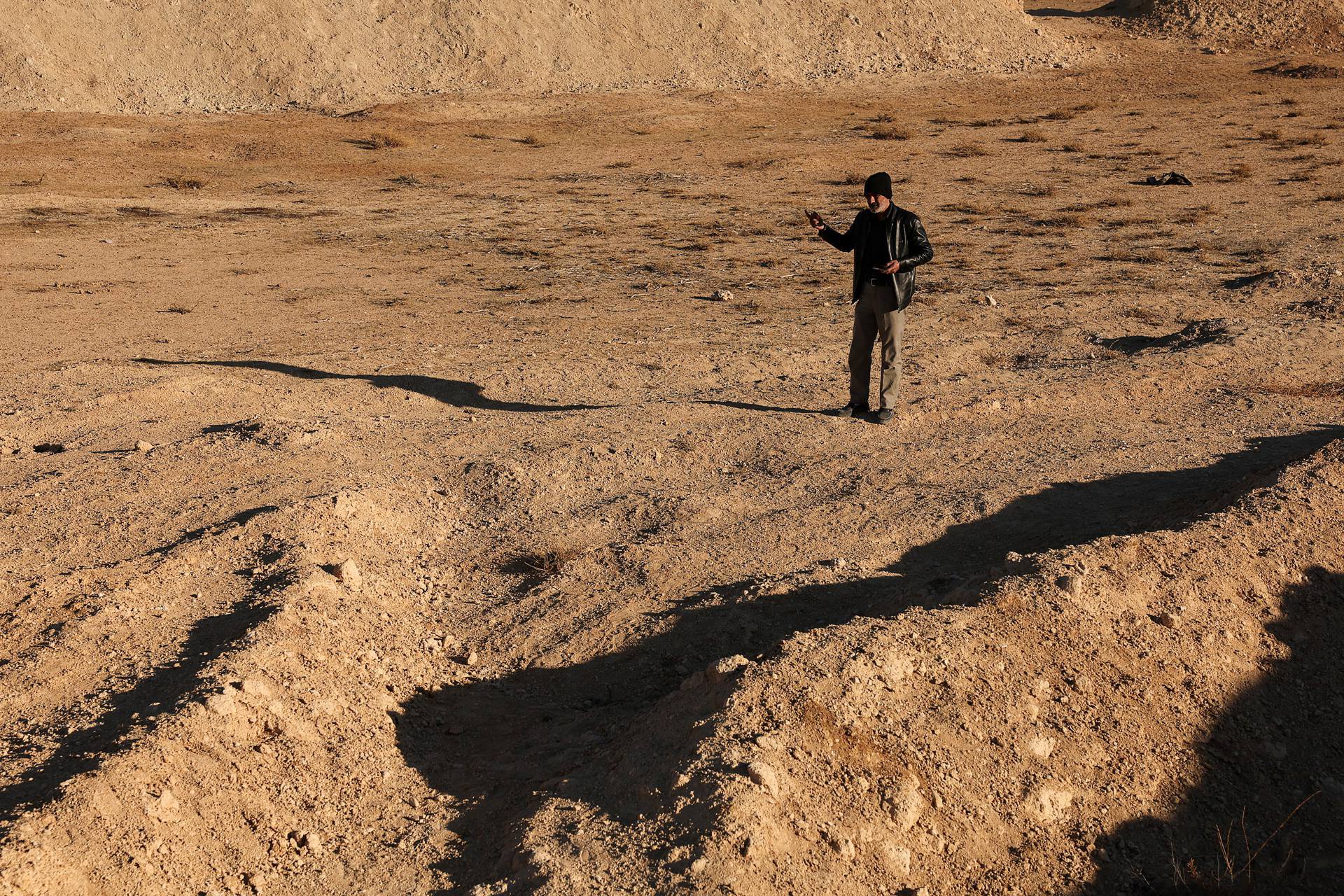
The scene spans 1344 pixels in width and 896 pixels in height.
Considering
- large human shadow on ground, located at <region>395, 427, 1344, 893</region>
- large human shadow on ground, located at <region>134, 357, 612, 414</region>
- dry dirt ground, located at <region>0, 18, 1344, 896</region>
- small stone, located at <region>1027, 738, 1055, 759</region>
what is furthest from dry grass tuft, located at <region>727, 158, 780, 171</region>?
small stone, located at <region>1027, 738, 1055, 759</region>

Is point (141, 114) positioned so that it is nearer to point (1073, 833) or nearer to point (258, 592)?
point (258, 592)

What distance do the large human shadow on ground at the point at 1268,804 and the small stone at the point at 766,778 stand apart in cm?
101

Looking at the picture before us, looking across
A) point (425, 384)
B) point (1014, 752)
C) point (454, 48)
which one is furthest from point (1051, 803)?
point (454, 48)

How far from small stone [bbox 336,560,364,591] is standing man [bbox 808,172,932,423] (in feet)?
11.0

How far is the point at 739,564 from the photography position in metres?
5.70

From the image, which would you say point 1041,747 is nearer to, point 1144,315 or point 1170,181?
point 1144,315

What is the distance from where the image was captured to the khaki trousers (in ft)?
23.5

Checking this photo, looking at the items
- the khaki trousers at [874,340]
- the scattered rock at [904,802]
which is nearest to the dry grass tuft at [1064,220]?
the khaki trousers at [874,340]

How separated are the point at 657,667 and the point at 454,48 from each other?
2901 centimetres

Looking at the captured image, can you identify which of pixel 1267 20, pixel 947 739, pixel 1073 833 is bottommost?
pixel 1073 833

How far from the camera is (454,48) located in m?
30.9

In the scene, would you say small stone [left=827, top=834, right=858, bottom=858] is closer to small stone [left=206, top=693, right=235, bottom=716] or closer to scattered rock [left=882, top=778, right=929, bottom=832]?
scattered rock [left=882, top=778, right=929, bottom=832]

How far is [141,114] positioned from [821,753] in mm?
28387

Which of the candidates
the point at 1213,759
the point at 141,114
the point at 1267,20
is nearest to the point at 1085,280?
the point at 1213,759
